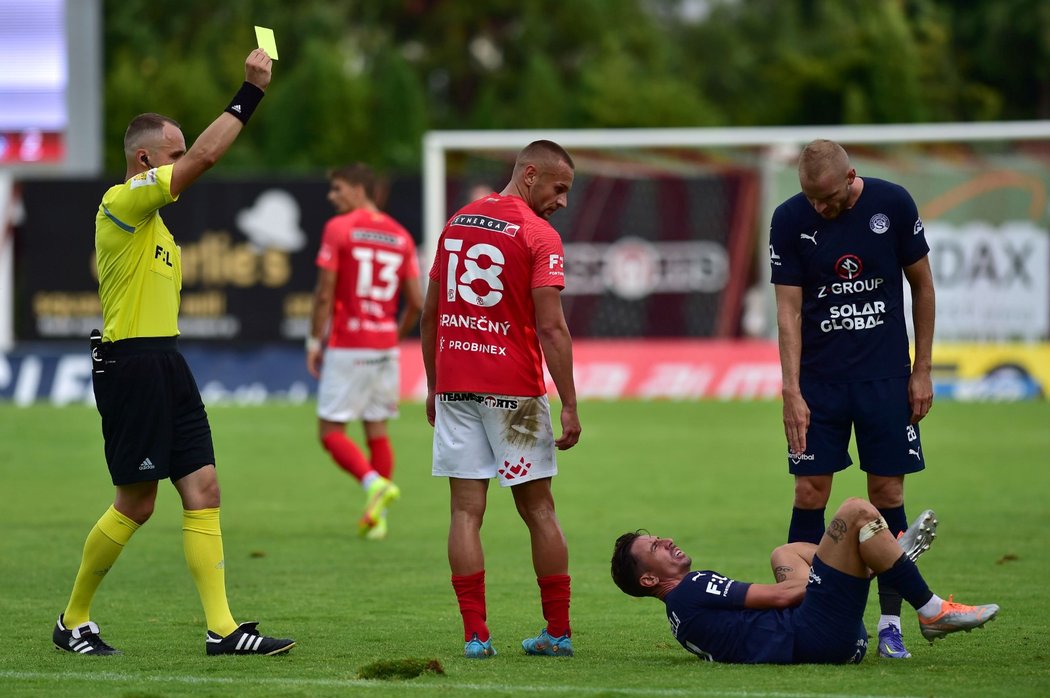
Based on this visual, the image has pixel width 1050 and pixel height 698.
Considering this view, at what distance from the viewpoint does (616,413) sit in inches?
845

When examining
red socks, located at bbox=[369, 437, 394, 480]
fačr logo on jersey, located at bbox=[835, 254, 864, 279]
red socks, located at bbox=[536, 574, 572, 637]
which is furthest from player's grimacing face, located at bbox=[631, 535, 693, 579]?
red socks, located at bbox=[369, 437, 394, 480]

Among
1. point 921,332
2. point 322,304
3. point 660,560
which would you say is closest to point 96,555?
point 660,560

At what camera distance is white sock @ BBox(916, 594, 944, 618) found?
6.56m

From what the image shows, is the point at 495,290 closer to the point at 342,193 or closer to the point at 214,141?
the point at 214,141

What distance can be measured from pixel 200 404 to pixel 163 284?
57 centimetres

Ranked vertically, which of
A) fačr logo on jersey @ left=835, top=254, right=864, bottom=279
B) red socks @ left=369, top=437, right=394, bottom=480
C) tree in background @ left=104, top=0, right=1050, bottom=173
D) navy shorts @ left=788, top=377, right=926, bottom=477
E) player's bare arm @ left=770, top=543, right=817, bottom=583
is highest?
tree in background @ left=104, top=0, right=1050, bottom=173

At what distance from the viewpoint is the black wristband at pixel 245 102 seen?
6.92 m

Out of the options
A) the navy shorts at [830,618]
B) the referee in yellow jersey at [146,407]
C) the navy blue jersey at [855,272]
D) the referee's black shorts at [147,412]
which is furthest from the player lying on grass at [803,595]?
the referee's black shorts at [147,412]

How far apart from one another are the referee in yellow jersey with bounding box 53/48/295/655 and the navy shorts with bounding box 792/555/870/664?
224cm

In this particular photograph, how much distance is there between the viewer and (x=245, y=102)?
22.8 ft

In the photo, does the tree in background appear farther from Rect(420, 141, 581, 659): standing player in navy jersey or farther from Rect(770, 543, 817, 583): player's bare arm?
Rect(770, 543, 817, 583): player's bare arm

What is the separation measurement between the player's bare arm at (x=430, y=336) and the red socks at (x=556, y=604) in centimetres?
93

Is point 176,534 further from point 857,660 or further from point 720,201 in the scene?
point 720,201

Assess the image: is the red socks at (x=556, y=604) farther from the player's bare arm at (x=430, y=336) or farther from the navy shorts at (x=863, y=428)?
the navy shorts at (x=863, y=428)
